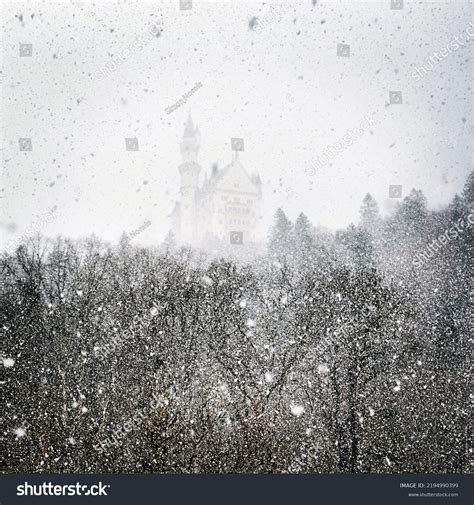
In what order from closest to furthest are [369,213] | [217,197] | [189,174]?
1. [369,213]
2. [217,197]
3. [189,174]

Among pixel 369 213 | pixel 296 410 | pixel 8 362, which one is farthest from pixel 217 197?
pixel 296 410

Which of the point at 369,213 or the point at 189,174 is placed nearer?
the point at 369,213

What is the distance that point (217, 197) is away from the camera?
220 feet

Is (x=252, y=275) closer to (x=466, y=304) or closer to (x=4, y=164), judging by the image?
(x=466, y=304)

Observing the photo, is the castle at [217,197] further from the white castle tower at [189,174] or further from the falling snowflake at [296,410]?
the falling snowflake at [296,410]

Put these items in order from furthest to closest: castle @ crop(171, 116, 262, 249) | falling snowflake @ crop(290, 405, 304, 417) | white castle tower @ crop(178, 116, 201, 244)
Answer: white castle tower @ crop(178, 116, 201, 244), castle @ crop(171, 116, 262, 249), falling snowflake @ crop(290, 405, 304, 417)

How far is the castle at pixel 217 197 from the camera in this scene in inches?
2363

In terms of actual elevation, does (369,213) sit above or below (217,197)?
below

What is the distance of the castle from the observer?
6003 centimetres

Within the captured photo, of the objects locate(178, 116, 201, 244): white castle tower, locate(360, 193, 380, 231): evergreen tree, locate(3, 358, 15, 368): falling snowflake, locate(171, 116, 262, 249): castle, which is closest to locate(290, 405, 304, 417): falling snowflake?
locate(3, 358, 15, 368): falling snowflake

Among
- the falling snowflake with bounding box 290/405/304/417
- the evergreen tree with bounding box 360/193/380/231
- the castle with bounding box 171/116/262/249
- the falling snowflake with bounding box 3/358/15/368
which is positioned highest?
the castle with bounding box 171/116/262/249

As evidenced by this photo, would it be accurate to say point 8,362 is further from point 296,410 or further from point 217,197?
point 217,197

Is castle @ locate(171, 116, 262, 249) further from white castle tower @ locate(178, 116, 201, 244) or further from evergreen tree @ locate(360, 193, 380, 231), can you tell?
evergreen tree @ locate(360, 193, 380, 231)

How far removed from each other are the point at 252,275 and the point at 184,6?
14.8m
